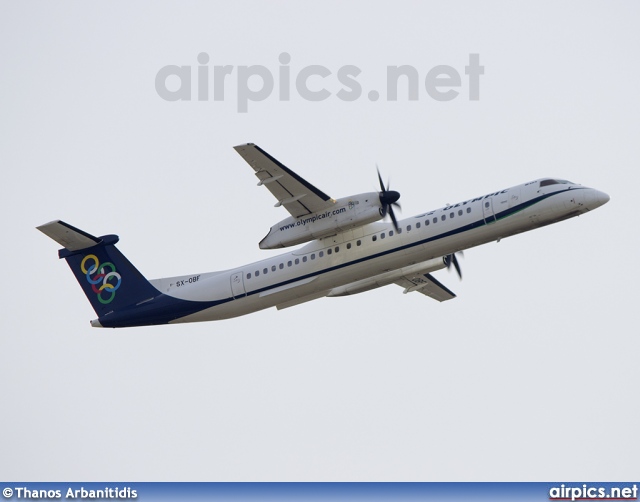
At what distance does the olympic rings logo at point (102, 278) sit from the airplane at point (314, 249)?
0.11ft

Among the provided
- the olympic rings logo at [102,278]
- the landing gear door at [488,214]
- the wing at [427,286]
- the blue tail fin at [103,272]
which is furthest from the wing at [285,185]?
the olympic rings logo at [102,278]

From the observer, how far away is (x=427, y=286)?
38688mm

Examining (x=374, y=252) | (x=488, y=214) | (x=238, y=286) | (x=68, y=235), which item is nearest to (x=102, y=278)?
(x=68, y=235)

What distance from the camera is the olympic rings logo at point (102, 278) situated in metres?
36.2

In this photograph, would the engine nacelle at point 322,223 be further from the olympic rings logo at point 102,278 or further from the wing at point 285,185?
the olympic rings logo at point 102,278

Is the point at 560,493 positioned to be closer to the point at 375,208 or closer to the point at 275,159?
the point at 375,208

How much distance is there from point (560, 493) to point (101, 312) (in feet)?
53.6

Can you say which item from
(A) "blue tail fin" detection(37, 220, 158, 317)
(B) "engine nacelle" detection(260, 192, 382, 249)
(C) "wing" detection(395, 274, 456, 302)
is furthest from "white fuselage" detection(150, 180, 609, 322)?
(C) "wing" detection(395, 274, 456, 302)

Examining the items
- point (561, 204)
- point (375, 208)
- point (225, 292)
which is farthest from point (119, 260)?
point (561, 204)

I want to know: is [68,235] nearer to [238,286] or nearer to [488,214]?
[238,286]

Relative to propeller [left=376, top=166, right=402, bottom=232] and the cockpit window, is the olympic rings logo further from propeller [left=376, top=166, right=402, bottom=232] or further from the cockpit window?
the cockpit window

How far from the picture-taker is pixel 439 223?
32625 millimetres

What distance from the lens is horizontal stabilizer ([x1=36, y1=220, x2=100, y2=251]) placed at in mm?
34781

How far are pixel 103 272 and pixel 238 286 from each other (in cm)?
515
